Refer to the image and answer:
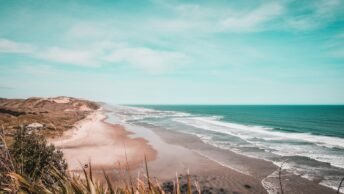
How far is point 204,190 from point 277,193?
4.08 metres

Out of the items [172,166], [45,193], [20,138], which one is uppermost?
[45,193]

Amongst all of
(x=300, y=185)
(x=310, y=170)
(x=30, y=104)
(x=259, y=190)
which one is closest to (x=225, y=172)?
(x=259, y=190)

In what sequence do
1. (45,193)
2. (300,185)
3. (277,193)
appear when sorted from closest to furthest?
(45,193) < (277,193) < (300,185)

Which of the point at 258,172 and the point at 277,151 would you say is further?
the point at 277,151

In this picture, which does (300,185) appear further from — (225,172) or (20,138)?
(20,138)

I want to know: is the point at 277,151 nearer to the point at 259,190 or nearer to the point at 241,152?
the point at 241,152

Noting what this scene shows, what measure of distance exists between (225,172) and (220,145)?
429 inches

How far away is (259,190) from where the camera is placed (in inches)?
585

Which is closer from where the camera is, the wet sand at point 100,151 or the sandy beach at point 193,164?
the sandy beach at point 193,164

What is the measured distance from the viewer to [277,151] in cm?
2575

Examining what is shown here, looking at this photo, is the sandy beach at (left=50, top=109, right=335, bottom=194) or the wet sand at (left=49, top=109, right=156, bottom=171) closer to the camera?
the sandy beach at (left=50, top=109, right=335, bottom=194)

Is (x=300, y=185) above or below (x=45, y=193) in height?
below

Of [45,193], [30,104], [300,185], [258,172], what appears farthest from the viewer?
[30,104]

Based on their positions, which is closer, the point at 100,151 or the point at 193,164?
the point at 193,164
